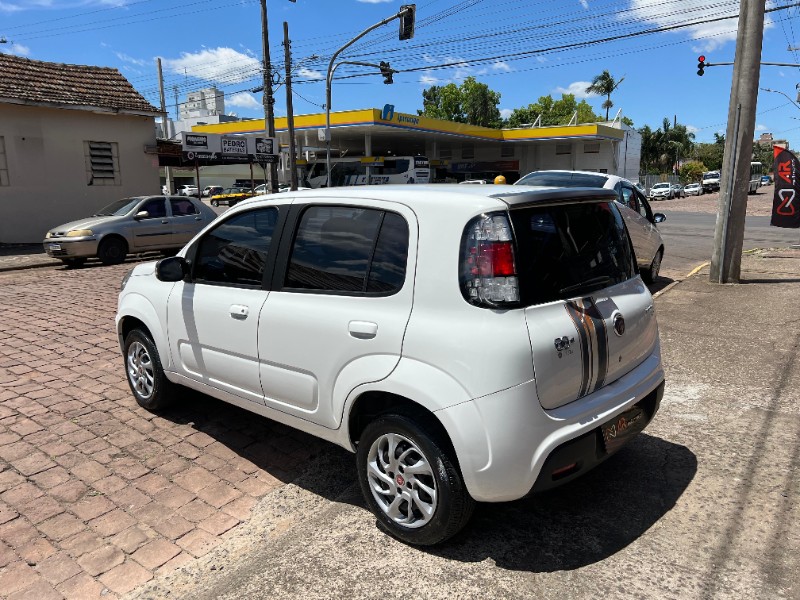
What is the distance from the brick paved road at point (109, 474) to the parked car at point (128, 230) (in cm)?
720

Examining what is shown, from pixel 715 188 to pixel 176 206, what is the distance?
6435 cm

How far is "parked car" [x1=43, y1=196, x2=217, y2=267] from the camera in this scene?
41.1 feet

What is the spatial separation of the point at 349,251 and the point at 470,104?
77396 mm

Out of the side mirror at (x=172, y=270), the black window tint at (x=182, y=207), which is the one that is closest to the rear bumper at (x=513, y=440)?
the side mirror at (x=172, y=270)

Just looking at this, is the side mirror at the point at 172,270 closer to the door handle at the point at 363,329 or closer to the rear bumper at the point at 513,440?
the door handle at the point at 363,329

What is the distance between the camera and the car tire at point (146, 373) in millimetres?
4438

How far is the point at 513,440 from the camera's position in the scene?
252 cm

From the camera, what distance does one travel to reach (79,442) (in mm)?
4176

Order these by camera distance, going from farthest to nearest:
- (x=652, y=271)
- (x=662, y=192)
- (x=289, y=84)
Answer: (x=662, y=192) < (x=289, y=84) < (x=652, y=271)

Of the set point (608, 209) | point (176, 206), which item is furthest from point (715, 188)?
point (608, 209)

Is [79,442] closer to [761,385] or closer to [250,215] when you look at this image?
[250,215]

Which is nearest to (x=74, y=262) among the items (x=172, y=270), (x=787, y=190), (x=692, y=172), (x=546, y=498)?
(x=172, y=270)

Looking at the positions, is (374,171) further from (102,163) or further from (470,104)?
(470,104)

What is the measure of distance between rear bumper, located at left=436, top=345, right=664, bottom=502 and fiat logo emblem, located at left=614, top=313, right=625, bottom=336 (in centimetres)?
49
